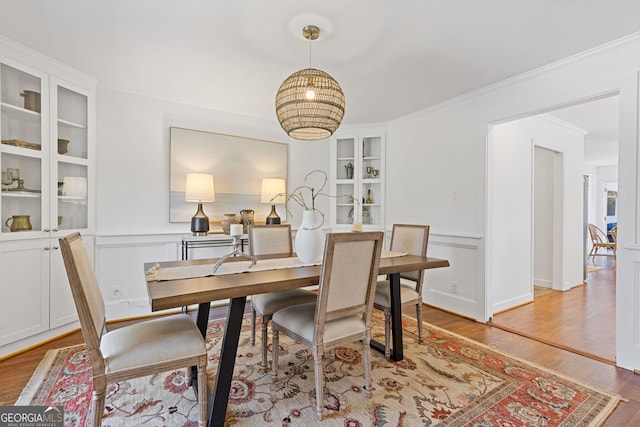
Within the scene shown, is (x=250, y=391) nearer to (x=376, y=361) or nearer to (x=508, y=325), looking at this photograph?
(x=376, y=361)

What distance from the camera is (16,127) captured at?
259 cm

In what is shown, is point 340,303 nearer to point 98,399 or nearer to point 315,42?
point 98,399

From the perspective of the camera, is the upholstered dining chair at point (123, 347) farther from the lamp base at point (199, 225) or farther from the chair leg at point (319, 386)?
the lamp base at point (199, 225)

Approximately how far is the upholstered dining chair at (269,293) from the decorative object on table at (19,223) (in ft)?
5.81

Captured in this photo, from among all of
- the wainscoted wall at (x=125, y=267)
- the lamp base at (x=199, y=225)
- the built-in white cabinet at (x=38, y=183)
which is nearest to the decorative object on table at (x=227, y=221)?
the lamp base at (x=199, y=225)

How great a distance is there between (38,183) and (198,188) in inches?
51.0

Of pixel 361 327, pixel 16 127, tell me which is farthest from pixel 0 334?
pixel 361 327

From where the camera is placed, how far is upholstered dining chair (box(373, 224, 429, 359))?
2455mm

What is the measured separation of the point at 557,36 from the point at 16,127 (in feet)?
13.6

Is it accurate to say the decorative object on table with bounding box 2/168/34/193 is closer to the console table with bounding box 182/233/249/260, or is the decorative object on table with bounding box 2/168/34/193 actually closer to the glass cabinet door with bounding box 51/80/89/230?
the glass cabinet door with bounding box 51/80/89/230

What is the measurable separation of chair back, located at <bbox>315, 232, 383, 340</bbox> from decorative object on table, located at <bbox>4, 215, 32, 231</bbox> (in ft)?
8.39

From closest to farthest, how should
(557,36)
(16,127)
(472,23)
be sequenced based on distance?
(472,23), (557,36), (16,127)

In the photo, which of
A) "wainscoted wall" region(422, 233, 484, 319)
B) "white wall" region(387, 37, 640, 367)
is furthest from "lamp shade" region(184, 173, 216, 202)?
"wainscoted wall" region(422, 233, 484, 319)

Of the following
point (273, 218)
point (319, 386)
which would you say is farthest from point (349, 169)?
point (319, 386)
